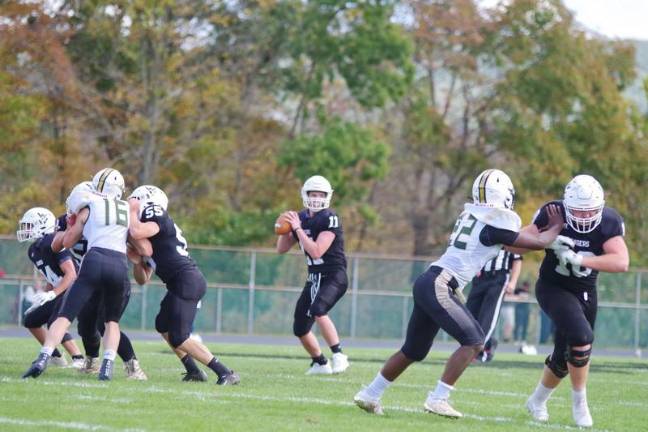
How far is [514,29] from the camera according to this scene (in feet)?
102

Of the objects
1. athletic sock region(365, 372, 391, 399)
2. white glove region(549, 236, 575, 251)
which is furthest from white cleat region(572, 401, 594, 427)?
athletic sock region(365, 372, 391, 399)

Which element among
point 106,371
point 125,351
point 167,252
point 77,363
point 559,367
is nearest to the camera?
point 559,367

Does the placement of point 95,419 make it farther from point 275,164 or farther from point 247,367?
point 275,164

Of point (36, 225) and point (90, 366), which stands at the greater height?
point (36, 225)

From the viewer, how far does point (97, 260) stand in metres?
9.34

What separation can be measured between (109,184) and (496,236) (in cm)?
322

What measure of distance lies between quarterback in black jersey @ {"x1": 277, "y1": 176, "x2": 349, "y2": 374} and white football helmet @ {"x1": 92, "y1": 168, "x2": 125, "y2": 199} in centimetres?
218

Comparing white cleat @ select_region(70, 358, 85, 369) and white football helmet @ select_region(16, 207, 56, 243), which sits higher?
white football helmet @ select_region(16, 207, 56, 243)

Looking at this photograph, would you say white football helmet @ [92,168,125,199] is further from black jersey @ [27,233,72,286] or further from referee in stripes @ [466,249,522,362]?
referee in stripes @ [466,249,522,362]

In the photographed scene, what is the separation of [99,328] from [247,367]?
190cm

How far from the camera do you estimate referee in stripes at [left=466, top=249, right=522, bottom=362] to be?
13037mm

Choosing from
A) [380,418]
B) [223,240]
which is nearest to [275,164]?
[223,240]

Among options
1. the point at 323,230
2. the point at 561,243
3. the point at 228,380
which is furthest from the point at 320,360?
the point at 561,243

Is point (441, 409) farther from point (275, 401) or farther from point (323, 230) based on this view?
point (323, 230)
